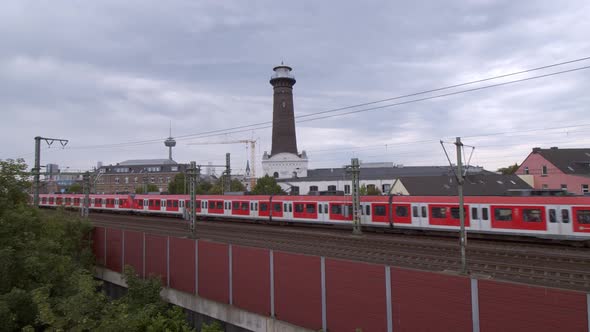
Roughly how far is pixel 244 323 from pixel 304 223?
18.6m

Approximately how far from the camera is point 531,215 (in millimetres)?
21281

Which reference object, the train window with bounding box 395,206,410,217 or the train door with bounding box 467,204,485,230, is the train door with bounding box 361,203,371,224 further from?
the train door with bounding box 467,204,485,230

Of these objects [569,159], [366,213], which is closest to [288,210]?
[366,213]

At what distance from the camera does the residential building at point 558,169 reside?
169ft

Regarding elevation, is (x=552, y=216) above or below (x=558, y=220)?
above

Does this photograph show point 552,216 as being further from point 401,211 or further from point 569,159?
point 569,159

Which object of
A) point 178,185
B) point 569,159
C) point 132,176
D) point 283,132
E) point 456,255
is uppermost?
point 283,132

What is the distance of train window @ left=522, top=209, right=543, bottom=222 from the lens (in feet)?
69.0

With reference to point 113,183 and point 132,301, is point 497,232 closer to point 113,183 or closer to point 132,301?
point 132,301

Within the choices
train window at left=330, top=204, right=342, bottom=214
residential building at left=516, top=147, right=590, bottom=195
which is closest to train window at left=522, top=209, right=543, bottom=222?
train window at left=330, top=204, right=342, bottom=214

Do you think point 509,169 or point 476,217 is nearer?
point 476,217

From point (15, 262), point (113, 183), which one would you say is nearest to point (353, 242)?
point (15, 262)

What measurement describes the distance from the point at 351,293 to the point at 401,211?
15108mm

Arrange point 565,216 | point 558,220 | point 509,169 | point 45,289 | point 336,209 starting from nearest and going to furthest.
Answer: point 45,289, point 565,216, point 558,220, point 336,209, point 509,169
